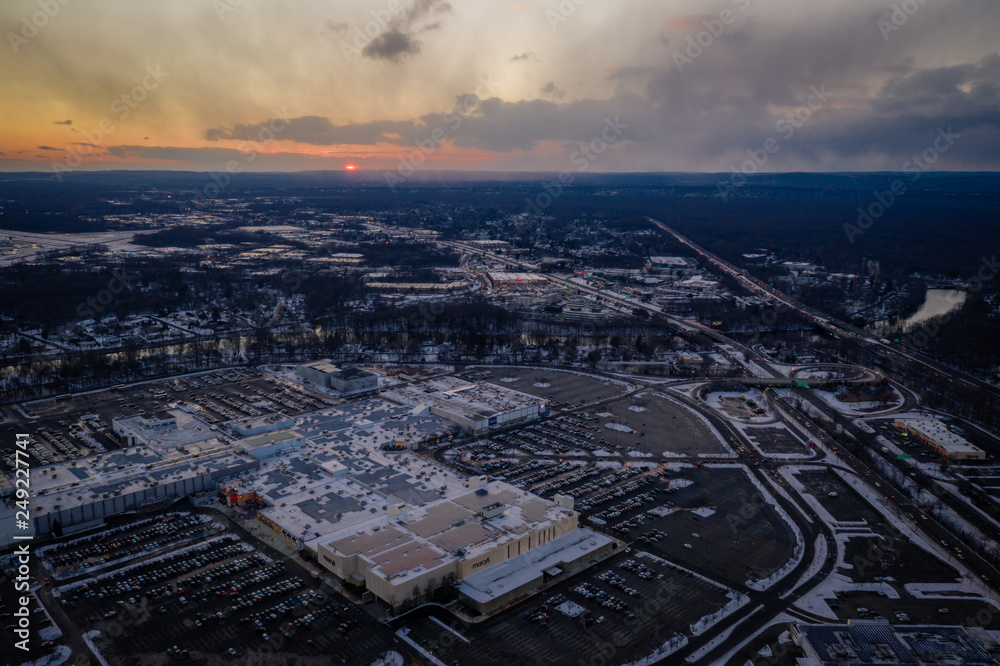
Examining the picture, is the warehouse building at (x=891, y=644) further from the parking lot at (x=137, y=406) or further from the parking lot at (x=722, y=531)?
the parking lot at (x=137, y=406)

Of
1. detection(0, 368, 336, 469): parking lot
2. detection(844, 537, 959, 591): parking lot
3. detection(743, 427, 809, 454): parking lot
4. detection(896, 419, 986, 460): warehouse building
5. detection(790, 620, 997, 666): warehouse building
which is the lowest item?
A: detection(0, 368, 336, 469): parking lot

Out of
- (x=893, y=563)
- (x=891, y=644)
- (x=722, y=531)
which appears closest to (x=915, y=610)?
(x=893, y=563)

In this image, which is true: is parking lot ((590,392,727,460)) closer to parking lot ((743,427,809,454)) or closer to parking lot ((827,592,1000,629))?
parking lot ((743,427,809,454))

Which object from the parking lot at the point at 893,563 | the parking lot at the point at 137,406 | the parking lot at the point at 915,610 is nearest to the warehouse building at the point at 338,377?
the parking lot at the point at 137,406

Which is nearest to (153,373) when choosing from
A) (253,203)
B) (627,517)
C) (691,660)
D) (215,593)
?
(215,593)

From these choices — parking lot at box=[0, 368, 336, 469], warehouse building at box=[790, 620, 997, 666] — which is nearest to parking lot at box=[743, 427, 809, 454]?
warehouse building at box=[790, 620, 997, 666]

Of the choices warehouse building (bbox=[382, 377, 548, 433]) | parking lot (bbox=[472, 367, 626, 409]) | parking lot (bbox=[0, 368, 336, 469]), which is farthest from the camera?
parking lot (bbox=[472, 367, 626, 409])

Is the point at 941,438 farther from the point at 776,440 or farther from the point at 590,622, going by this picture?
the point at 590,622
